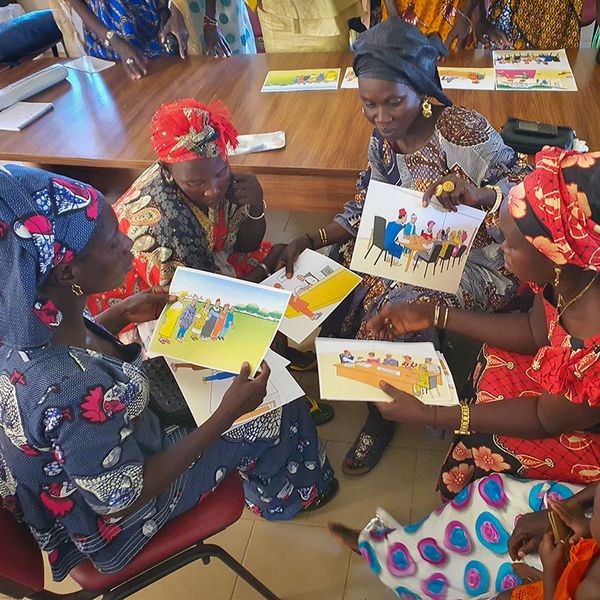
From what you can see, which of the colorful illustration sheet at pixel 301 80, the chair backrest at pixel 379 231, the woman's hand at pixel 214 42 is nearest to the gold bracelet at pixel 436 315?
the chair backrest at pixel 379 231

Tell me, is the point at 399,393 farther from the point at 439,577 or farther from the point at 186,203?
the point at 186,203

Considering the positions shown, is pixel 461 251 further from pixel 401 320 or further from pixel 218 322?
pixel 218 322

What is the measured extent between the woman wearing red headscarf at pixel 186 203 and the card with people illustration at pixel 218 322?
0.24 m

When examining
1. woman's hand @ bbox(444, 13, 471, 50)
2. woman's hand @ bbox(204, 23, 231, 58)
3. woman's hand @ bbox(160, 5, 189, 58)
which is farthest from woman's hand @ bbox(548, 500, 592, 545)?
woman's hand @ bbox(204, 23, 231, 58)

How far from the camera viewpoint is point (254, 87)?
8.76 ft

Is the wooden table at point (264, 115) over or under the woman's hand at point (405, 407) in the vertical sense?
over

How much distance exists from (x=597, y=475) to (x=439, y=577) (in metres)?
0.50

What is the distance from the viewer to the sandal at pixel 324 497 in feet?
6.78

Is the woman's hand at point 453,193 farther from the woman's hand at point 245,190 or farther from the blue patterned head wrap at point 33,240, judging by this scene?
the blue patterned head wrap at point 33,240

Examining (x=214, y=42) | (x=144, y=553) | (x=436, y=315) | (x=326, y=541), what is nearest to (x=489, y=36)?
(x=214, y=42)

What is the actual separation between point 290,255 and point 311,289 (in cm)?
18

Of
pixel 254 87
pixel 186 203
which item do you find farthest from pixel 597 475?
pixel 254 87

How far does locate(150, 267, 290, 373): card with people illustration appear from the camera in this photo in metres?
1.49

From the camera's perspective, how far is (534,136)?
6.60ft
